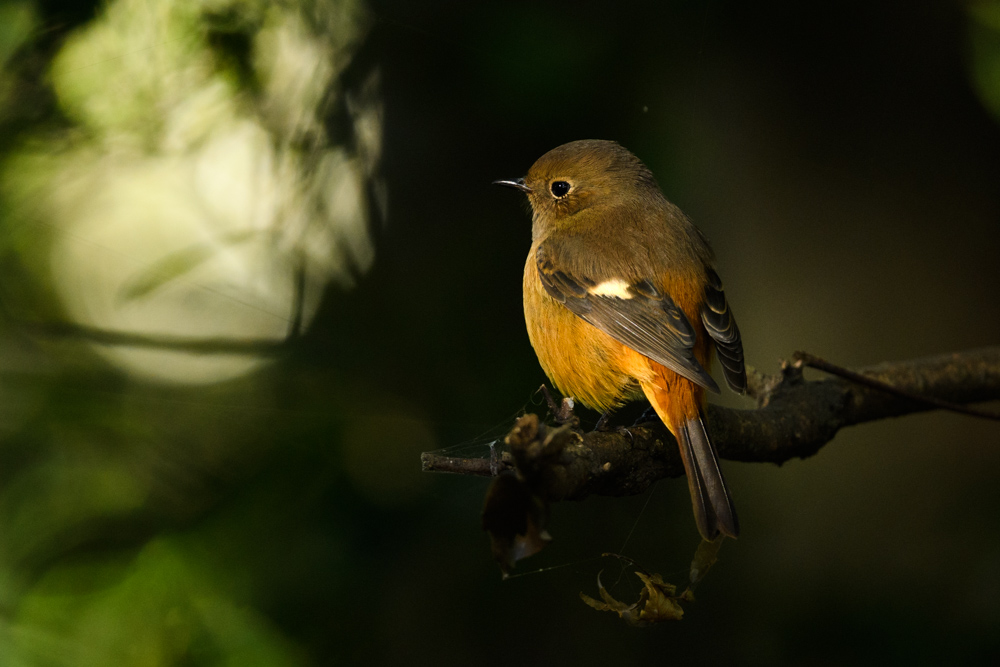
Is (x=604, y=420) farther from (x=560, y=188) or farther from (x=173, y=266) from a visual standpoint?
(x=173, y=266)

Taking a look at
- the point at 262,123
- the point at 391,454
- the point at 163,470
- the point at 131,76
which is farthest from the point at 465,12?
the point at 163,470

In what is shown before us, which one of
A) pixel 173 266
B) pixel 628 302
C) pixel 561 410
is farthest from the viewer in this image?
pixel 173 266

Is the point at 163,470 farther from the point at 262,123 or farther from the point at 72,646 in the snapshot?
the point at 262,123

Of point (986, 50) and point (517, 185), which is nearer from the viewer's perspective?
point (517, 185)

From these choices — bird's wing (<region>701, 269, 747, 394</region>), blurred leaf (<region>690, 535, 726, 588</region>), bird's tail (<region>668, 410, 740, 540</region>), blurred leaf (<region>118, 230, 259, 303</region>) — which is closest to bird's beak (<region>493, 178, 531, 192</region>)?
bird's wing (<region>701, 269, 747, 394</region>)

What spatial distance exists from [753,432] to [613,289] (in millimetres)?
685

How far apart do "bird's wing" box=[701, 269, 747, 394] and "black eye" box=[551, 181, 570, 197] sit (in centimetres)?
73

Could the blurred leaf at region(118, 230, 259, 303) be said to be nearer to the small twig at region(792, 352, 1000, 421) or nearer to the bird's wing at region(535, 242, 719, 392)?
the bird's wing at region(535, 242, 719, 392)

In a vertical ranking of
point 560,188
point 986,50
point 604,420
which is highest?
point 986,50

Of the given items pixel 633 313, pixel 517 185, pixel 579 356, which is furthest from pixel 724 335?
pixel 517 185

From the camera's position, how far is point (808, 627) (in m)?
3.50

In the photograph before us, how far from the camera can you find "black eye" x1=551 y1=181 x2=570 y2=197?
3.23 meters

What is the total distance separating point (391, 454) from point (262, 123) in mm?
1506

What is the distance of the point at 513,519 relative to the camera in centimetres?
167
